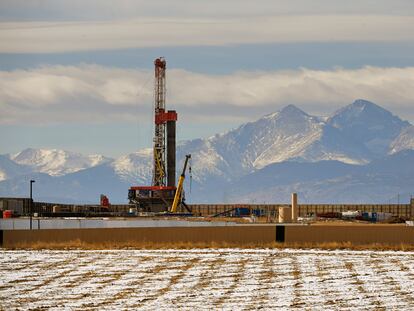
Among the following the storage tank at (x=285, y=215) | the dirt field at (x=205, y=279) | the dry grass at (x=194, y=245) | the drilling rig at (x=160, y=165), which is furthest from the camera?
the drilling rig at (x=160, y=165)

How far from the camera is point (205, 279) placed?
45781mm

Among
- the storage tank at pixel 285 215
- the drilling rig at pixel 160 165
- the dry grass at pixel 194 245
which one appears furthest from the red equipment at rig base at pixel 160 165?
the dry grass at pixel 194 245

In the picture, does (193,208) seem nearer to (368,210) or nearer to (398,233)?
(368,210)

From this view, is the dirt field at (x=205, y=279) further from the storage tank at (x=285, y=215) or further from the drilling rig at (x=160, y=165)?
the drilling rig at (x=160, y=165)

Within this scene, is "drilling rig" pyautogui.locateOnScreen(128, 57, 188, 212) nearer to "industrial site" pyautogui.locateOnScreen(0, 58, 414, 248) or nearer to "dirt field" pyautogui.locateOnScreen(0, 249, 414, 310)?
"industrial site" pyautogui.locateOnScreen(0, 58, 414, 248)

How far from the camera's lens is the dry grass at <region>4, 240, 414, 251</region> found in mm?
64125

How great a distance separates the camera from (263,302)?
38281 millimetres

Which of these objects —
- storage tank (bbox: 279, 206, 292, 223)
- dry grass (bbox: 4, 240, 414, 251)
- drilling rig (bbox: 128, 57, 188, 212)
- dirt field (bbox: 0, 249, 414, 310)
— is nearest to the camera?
dirt field (bbox: 0, 249, 414, 310)

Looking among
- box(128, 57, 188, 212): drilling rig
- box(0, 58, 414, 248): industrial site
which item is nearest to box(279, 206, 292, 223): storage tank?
box(0, 58, 414, 248): industrial site

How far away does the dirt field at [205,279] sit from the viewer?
38344 millimetres

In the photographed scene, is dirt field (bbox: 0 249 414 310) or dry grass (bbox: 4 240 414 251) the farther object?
dry grass (bbox: 4 240 414 251)

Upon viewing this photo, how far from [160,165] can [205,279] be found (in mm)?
140320

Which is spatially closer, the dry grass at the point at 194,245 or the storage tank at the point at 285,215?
the dry grass at the point at 194,245

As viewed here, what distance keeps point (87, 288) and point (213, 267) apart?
9.47 m
